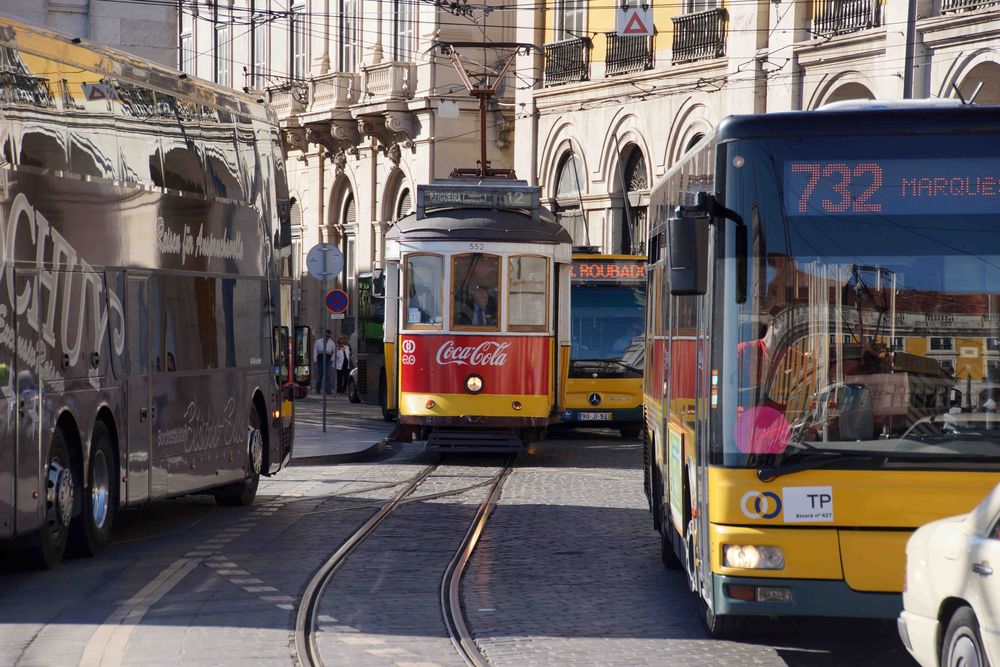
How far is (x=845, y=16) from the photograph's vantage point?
30.4m

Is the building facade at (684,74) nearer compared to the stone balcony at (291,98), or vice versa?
the building facade at (684,74)

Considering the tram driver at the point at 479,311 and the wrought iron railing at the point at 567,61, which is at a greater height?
the wrought iron railing at the point at 567,61

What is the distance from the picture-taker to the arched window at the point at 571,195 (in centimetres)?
4038

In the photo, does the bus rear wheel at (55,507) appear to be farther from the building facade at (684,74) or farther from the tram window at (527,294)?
the building facade at (684,74)

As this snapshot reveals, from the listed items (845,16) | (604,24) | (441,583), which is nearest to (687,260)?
(441,583)

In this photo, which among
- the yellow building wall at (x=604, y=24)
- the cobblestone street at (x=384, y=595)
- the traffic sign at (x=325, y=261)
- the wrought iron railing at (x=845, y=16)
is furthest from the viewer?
the yellow building wall at (x=604, y=24)

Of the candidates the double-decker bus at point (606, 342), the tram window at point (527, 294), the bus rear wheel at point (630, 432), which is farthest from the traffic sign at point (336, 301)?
the tram window at point (527, 294)

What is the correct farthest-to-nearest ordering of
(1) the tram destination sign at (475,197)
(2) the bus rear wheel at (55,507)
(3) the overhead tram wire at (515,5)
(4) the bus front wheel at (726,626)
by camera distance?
(3) the overhead tram wire at (515,5) < (1) the tram destination sign at (475,197) < (2) the bus rear wheel at (55,507) < (4) the bus front wheel at (726,626)

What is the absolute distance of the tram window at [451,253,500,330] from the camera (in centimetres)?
2145

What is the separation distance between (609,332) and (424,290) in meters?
5.89

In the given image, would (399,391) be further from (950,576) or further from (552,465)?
(950,576)

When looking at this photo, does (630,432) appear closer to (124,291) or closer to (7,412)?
(124,291)

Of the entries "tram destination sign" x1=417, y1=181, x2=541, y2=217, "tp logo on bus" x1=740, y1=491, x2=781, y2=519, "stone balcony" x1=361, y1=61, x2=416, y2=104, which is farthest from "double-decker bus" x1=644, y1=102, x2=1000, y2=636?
"stone balcony" x1=361, y1=61, x2=416, y2=104

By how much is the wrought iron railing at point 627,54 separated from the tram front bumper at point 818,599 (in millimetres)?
29825
